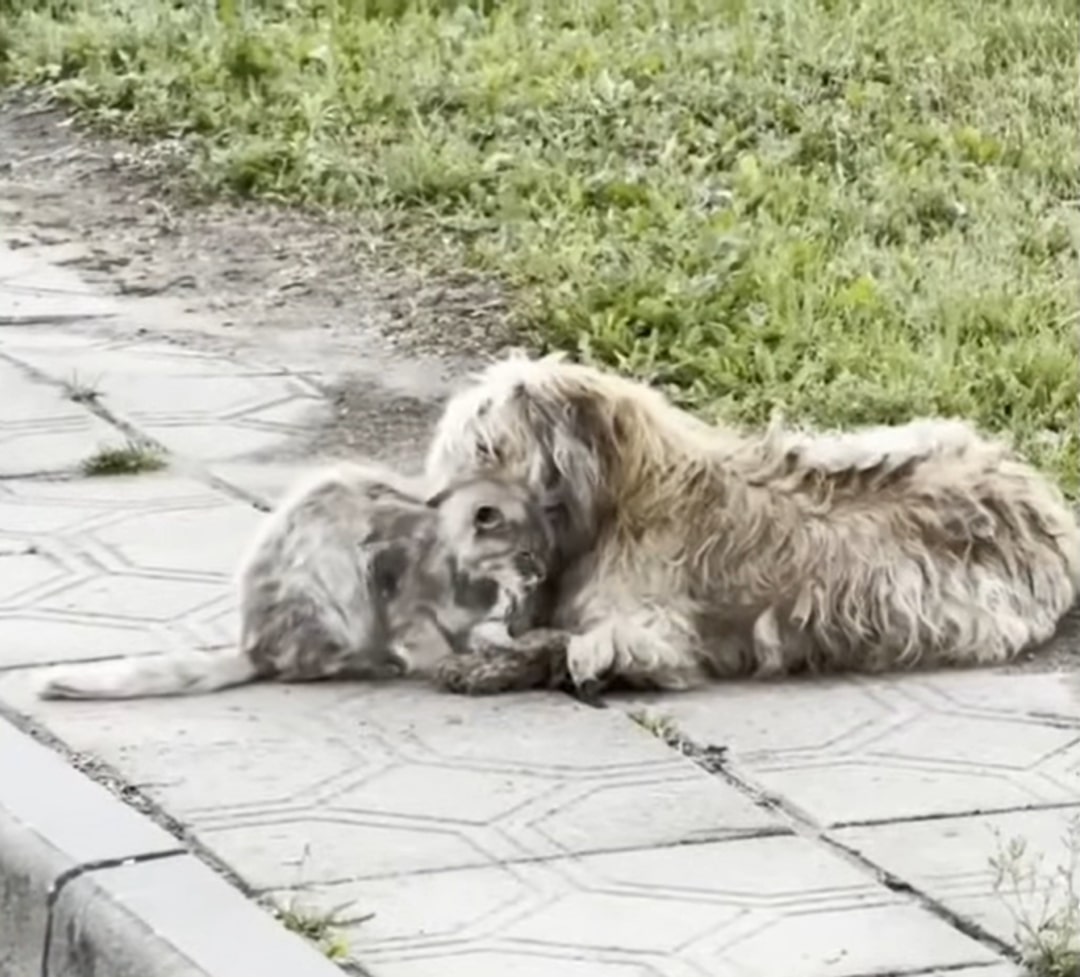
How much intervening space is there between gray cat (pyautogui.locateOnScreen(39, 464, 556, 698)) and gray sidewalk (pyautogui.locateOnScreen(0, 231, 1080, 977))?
78 millimetres

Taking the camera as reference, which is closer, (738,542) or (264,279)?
(738,542)

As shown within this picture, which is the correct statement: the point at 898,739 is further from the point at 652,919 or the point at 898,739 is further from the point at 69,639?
the point at 69,639

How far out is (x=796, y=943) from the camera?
4953 mm

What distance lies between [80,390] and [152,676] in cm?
243

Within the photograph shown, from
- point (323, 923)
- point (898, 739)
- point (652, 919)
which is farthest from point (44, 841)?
point (898, 739)

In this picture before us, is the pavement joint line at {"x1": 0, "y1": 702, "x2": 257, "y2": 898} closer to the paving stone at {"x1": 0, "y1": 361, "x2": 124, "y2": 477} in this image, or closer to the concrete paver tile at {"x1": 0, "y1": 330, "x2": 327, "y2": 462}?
the paving stone at {"x1": 0, "y1": 361, "x2": 124, "y2": 477}

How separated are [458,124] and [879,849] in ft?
19.6

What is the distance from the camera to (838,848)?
5.35 m

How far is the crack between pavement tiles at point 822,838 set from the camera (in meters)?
4.99

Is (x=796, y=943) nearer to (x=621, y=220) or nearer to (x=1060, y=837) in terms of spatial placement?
(x=1060, y=837)

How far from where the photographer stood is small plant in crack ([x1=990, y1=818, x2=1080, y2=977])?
4840 mm

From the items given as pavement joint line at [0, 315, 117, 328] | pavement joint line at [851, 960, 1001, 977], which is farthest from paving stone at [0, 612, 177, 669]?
pavement joint line at [0, 315, 117, 328]

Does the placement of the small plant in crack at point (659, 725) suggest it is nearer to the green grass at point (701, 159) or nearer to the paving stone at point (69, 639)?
the paving stone at point (69, 639)

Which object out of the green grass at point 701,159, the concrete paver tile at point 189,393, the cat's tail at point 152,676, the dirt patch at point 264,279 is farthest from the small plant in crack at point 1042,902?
the concrete paver tile at point 189,393
